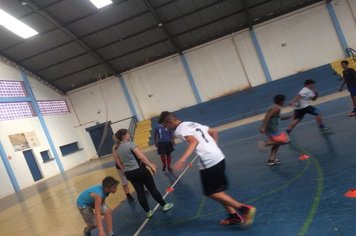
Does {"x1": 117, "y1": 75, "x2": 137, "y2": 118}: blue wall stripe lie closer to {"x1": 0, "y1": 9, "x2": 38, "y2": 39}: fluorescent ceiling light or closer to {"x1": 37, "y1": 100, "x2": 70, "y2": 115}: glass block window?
{"x1": 37, "y1": 100, "x2": 70, "y2": 115}: glass block window

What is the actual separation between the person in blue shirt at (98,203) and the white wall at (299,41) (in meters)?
21.0

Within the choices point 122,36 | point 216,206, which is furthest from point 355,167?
point 122,36

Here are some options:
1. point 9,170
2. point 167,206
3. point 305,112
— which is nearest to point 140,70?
point 9,170

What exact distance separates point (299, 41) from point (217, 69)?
6153 mm

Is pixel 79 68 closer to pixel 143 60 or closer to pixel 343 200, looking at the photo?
pixel 143 60

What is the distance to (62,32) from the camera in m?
21.4

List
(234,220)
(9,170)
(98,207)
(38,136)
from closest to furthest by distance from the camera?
(234,220) → (98,207) → (9,170) → (38,136)

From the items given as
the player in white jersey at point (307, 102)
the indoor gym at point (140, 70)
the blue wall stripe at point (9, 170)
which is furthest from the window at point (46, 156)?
the player in white jersey at point (307, 102)

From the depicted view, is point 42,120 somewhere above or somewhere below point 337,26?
above

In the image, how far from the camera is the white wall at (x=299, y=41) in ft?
76.7

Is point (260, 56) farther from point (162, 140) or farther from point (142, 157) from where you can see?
point (142, 157)

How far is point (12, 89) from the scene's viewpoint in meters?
23.0

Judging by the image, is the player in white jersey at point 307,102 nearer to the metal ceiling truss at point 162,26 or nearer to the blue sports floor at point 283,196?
the blue sports floor at point 283,196

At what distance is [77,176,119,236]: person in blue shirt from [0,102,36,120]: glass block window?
17539 millimetres
